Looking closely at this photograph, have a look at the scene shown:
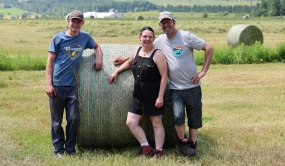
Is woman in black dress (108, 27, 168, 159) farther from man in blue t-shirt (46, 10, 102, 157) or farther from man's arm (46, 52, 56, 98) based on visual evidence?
man's arm (46, 52, 56, 98)

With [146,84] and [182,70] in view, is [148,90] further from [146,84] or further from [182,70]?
[182,70]

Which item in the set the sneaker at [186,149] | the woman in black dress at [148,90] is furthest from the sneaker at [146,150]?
the sneaker at [186,149]

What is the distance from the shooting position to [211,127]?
832 centimetres

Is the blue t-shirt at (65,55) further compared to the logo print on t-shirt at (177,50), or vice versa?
the blue t-shirt at (65,55)

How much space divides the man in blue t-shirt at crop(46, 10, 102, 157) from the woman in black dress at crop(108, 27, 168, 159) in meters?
0.72

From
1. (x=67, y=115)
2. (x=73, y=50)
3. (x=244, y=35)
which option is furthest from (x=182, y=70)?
(x=244, y=35)

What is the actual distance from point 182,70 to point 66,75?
1.59 meters

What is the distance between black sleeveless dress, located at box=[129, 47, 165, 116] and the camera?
632 cm

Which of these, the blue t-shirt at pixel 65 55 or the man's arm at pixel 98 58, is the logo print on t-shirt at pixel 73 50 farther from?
the man's arm at pixel 98 58

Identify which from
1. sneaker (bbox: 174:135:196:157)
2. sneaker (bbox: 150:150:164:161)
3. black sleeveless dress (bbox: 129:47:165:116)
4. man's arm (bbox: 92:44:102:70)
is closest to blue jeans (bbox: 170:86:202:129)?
black sleeveless dress (bbox: 129:47:165:116)

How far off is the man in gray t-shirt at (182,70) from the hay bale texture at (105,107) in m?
0.37

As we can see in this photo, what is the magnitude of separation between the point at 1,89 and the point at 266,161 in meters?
7.60

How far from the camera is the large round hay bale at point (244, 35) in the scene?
22016 millimetres

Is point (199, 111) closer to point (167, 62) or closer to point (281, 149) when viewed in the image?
point (167, 62)
